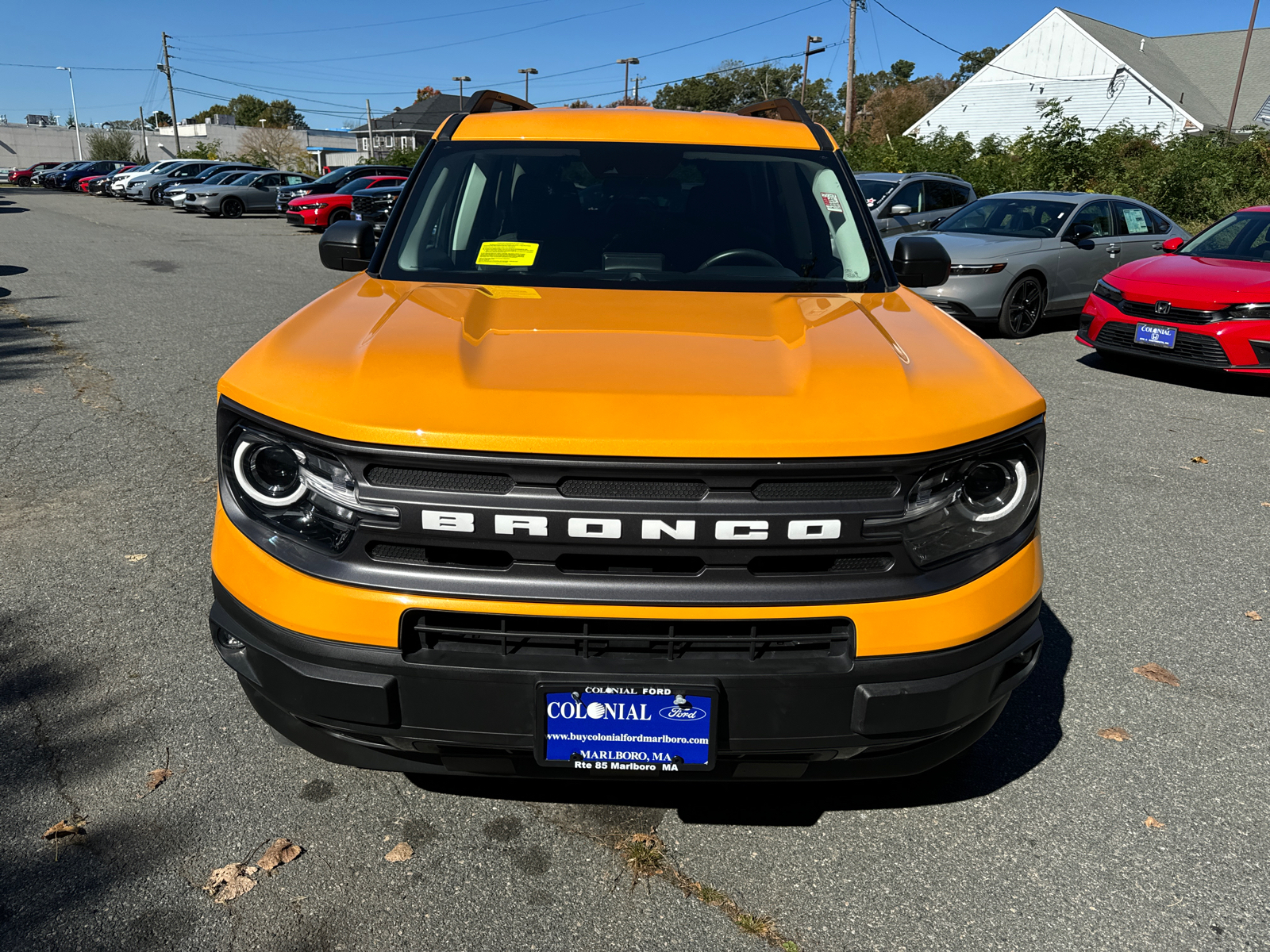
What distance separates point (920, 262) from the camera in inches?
142

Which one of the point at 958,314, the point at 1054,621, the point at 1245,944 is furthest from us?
the point at 958,314

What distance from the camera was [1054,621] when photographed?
3.79m

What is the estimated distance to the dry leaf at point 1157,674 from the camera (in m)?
3.39

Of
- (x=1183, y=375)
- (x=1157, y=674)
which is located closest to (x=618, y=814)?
(x=1157, y=674)

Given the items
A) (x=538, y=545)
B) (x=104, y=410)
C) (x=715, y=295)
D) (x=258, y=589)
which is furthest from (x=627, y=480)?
(x=104, y=410)

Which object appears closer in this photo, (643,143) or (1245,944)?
(1245,944)

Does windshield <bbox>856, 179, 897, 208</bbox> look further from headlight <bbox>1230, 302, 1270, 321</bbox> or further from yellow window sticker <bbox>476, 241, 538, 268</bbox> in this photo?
yellow window sticker <bbox>476, 241, 538, 268</bbox>

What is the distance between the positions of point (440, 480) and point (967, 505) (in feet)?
3.85

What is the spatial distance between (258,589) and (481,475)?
1.91 ft

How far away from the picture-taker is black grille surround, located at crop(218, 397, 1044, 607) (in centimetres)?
189

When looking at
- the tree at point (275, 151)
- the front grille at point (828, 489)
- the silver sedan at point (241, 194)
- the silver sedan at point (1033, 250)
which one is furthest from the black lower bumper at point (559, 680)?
the tree at point (275, 151)

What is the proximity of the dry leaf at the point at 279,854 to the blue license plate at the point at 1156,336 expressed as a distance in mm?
8231

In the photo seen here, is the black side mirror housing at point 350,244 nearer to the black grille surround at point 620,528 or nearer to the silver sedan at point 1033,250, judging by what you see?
the black grille surround at point 620,528

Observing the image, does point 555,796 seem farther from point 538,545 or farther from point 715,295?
point 715,295
